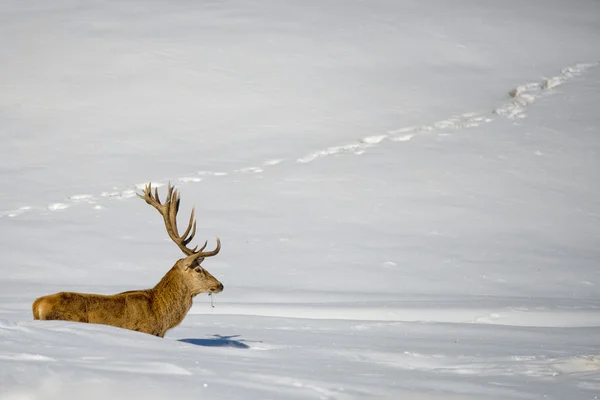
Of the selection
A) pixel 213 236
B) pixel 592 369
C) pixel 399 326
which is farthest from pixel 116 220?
pixel 592 369

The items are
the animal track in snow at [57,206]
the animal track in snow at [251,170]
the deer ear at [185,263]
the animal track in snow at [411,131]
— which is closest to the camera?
the deer ear at [185,263]

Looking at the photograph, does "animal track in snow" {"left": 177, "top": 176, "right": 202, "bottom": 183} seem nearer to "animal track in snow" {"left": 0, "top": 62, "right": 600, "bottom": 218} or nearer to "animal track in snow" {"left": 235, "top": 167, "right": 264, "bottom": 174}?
"animal track in snow" {"left": 0, "top": 62, "right": 600, "bottom": 218}

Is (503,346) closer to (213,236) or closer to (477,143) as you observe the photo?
(213,236)

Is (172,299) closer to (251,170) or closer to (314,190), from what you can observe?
(314,190)

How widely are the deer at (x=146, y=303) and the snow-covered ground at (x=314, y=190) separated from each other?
1.14ft

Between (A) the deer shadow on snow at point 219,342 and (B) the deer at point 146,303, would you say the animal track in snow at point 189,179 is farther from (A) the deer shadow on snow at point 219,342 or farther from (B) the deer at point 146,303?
(A) the deer shadow on snow at point 219,342

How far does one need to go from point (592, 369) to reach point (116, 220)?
398 inches

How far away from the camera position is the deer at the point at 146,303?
773 centimetres

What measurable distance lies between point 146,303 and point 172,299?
0.89 feet

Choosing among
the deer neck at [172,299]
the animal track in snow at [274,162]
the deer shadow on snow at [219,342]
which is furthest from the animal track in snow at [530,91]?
the deer neck at [172,299]

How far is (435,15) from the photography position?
90.3 feet

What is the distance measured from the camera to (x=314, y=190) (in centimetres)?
1716

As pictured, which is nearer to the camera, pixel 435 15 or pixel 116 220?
pixel 116 220

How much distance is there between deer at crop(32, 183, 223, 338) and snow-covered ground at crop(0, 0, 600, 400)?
0.35m
